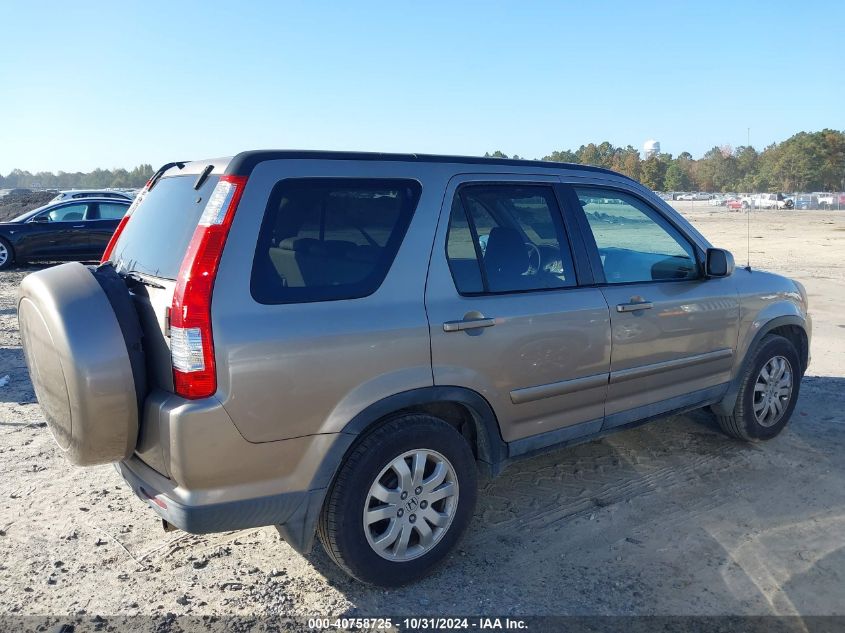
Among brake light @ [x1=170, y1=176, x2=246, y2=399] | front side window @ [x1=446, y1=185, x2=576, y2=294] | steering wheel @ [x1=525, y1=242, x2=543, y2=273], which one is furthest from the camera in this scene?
steering wheel @ [x1=525, y1=242, x2=543, y2=273]

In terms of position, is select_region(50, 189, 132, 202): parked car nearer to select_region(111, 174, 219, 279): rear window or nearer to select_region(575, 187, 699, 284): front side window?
select_region(111, 174, 219, 279): rear window

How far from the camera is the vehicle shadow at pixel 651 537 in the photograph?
3.14m

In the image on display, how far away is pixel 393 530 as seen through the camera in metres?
3.15

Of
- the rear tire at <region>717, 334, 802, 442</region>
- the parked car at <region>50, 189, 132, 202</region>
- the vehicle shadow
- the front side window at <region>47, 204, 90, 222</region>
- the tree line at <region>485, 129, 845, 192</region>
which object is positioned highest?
the tree line at <region>485, 129, 845, 192</region>

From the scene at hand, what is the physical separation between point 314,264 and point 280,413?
Result: 65 cm

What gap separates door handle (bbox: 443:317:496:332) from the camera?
3.14m

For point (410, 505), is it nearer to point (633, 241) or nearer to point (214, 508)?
point (214, 508)

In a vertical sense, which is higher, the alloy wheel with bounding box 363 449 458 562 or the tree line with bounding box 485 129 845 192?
the tree line with bounding box 485 129 845 192

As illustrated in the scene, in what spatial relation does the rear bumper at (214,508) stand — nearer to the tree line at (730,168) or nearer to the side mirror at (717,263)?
the side mirror at (717,263)

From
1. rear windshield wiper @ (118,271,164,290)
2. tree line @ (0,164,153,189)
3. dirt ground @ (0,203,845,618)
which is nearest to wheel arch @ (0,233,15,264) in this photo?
dirt ground @ (0,203,845,618)

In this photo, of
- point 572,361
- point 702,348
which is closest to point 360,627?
point 572,361

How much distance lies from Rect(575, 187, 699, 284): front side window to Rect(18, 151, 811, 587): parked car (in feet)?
0.11

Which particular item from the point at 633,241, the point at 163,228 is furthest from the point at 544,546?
the point at 163,228

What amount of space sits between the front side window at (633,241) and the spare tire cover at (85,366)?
260 cm
